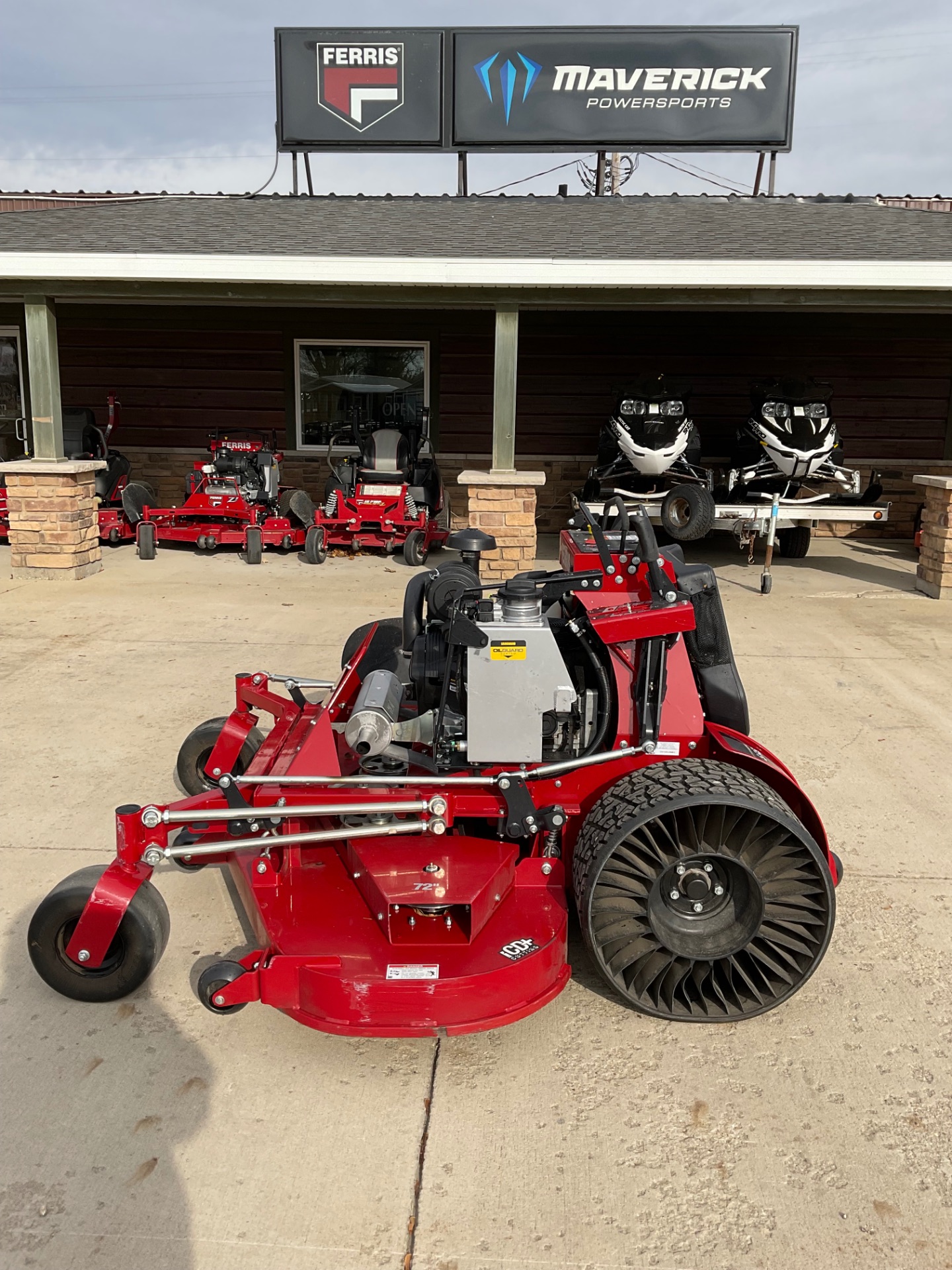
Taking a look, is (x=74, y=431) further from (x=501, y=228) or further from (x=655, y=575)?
(x=655, y=575)

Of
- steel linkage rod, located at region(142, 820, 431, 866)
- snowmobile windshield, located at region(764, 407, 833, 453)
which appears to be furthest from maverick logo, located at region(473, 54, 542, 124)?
steel linkage rod, located at region(142, 820, 431, 866)

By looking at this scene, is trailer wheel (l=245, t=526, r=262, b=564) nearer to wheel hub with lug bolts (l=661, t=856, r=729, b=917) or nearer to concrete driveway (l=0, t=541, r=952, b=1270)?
concrete driveway (l=0, t=541, r=952, b=1270)

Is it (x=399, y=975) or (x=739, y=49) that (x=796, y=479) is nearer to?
(x=739, y=49)

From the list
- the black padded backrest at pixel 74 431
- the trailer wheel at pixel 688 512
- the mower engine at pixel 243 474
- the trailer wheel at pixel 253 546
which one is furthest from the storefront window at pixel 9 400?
the trailer wheel at pixel 688 512

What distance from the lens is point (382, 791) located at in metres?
2.93

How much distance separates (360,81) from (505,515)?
25.4ft

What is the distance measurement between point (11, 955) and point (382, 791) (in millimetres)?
1303

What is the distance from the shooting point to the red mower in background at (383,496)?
998 centimetres

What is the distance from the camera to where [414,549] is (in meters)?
9.61

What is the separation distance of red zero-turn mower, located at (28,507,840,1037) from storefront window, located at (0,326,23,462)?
1137cm

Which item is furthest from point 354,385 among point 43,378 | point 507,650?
point 507,650

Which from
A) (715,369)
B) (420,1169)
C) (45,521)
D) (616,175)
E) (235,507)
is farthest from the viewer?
(616,175)

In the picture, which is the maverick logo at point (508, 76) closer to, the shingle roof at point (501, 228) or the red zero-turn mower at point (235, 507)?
the shingle roof at point (501, 228)

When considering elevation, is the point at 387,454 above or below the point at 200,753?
above
